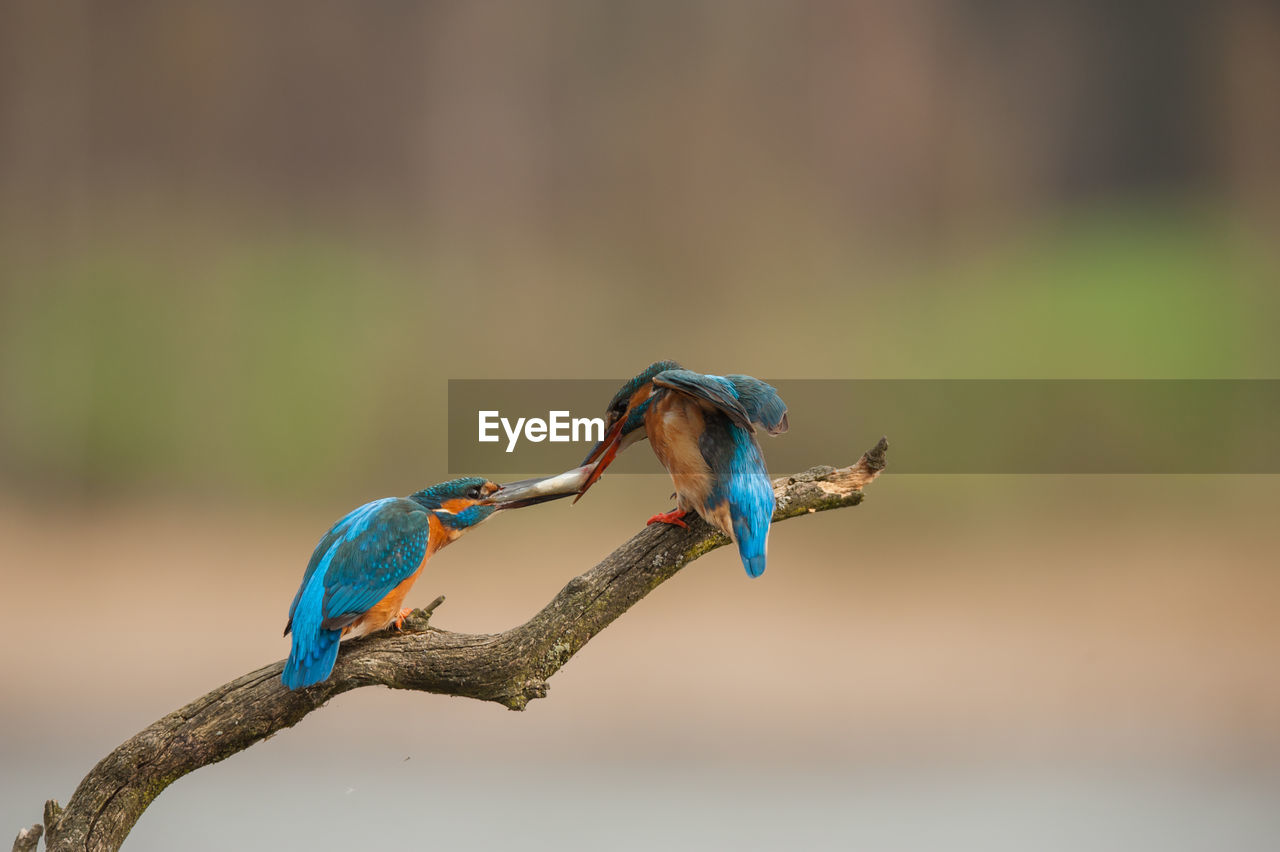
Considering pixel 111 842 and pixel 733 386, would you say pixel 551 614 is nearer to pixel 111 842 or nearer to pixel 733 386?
pixel 733 386

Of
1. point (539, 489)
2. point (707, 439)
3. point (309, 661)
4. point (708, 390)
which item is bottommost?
point (309, 661)

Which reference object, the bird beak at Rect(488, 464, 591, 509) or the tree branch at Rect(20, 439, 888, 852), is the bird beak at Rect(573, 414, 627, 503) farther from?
the tree branch at Rect(20, 439, 888, 852)

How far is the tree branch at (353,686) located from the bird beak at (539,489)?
0.20 m

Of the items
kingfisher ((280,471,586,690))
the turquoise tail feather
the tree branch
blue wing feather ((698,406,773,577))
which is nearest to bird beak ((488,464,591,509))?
kingfisher ((280,471,586,690))

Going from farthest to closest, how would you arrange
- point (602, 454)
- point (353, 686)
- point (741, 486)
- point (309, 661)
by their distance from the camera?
point (602, 454) → point (741, 486) → point (353, 686) → point (309, 661)

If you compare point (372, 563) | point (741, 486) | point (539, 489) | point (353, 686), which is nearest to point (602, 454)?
point (539, 489)

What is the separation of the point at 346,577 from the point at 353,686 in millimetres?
272

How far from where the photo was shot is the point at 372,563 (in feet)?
6.68

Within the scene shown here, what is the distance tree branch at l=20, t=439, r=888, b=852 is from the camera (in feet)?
6.78

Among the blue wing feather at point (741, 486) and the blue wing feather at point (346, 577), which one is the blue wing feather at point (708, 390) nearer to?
the blue wing feather at point (741, 486)

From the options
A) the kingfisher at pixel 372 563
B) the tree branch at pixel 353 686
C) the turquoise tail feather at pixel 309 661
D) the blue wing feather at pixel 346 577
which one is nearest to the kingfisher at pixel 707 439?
the tree branch at pixel 353 686

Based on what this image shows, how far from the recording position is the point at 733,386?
244cm

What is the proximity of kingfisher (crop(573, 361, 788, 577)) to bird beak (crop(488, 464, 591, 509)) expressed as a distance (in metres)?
0.03

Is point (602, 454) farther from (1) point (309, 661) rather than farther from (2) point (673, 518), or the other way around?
(1) point (309, 661)
